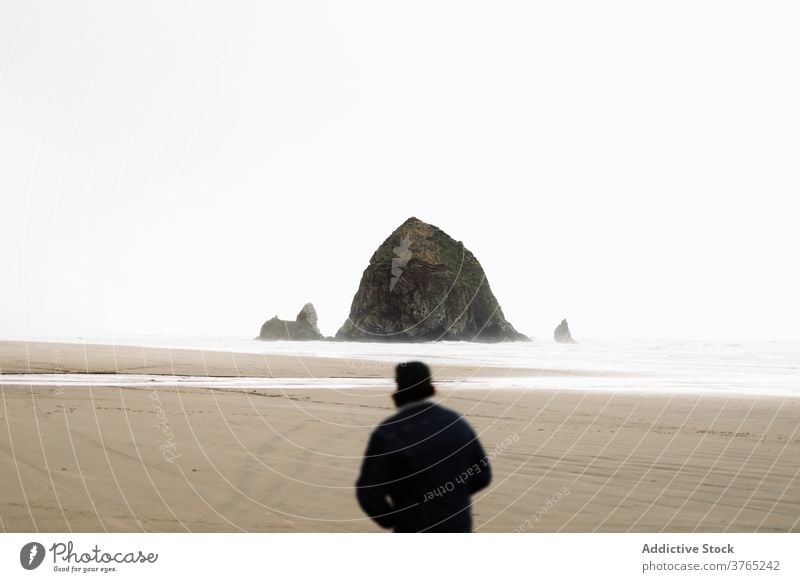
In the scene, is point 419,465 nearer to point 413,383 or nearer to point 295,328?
point 413,383

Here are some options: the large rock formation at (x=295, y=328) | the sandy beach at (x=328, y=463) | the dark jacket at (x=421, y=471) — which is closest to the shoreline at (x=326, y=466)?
the sandy beach at (x=328, y=463)

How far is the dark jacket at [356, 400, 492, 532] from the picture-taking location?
2691 millimetres

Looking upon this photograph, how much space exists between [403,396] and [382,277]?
75.2 metres

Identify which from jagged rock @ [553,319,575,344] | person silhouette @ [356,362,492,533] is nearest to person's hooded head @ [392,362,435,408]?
person silhouette @ [356,362,492,533]

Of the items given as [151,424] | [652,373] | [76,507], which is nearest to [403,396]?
[76,507]

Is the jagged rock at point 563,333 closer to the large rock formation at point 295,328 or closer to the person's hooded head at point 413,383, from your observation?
the large rock formation at point 295,328

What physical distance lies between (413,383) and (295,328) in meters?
95.7

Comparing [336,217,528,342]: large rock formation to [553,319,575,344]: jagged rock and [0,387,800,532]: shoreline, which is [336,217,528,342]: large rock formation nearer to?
[553,319,575,344]: jagged rock

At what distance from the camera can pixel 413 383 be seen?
9.45ft

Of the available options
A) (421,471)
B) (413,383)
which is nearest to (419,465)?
(421,471)

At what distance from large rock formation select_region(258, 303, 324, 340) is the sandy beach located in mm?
83811

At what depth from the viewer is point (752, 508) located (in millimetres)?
5223

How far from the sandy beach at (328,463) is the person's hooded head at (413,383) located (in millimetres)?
2273

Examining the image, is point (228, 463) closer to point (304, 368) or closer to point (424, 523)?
point (424, 523)
